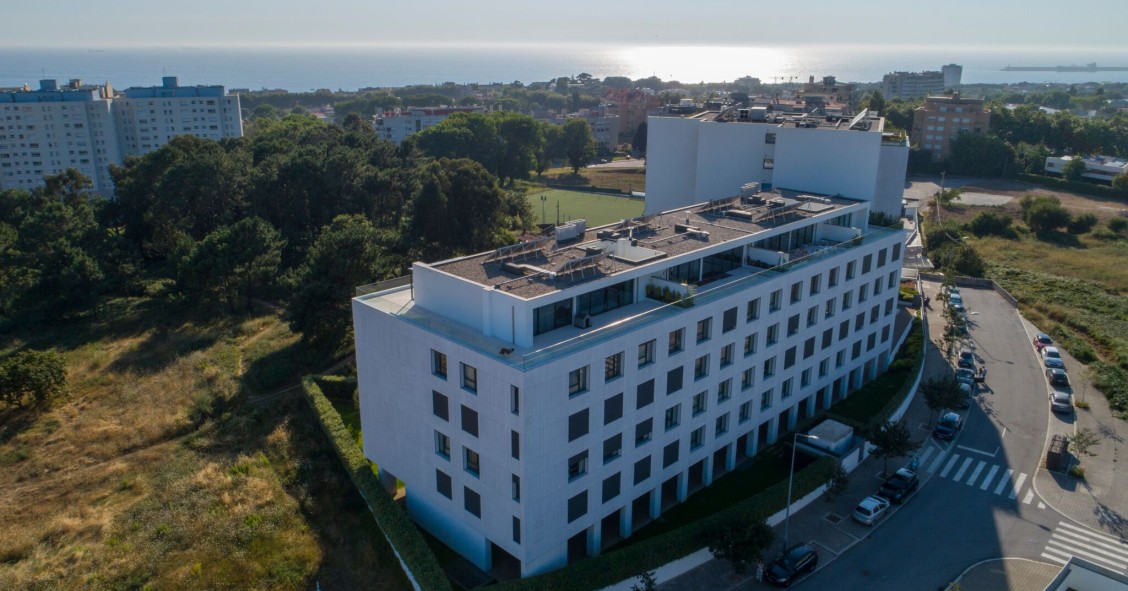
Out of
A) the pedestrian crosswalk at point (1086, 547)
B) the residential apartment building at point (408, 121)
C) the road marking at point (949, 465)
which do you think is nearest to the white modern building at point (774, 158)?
the road marking at point (949, 465)

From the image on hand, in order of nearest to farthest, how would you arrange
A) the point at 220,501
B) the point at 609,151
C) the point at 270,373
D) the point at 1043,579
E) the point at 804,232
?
→ the point at 1043,579
the point at 220,501
the point at 804,232
the point at 270,373
the point at 609,151

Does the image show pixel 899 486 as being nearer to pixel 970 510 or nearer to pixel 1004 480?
pixel 970 510

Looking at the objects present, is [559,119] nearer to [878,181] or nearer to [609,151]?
[609,151]

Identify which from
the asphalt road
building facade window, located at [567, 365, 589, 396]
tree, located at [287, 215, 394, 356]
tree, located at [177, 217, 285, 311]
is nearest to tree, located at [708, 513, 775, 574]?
the asphalt road

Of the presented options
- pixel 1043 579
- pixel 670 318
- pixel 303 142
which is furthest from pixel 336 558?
pixel 303 142

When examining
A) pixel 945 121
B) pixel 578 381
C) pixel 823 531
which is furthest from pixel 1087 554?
pixel 945 121

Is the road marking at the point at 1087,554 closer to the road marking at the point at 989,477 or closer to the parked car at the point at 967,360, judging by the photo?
the road marking at the point at 989,477
